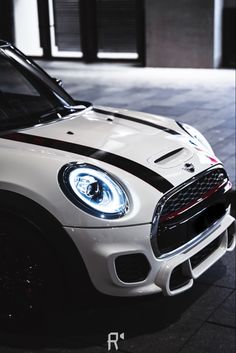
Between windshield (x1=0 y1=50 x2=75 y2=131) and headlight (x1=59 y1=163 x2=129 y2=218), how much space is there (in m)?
0.60

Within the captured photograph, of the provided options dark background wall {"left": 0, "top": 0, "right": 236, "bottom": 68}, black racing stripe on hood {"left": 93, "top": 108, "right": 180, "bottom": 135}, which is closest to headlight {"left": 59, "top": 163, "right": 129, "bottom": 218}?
black racing stripe on hood {"left": 93, "top": 108, "right": 180, "bottom": 135}

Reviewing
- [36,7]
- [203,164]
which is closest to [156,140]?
[203,164]

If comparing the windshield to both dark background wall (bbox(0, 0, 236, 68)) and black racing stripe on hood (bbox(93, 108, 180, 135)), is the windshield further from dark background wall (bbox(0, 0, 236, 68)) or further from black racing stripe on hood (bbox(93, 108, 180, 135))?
dark background wall (bbox(0, 0, 236, 68))


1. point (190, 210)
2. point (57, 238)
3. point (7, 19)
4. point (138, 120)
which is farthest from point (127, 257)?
point (7, 19)

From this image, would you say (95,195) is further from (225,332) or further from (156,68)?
(156,68)

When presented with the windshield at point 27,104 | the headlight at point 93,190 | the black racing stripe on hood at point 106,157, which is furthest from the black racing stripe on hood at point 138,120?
the headlight at point 93,190

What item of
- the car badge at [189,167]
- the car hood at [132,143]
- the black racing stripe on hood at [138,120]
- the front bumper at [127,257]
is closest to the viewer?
the front bumper at [127,257]

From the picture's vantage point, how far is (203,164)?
364 cm

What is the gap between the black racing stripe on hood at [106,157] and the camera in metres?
3.29

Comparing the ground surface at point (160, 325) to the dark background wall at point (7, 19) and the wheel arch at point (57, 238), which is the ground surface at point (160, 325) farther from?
the dark background wall at point (7, 19)

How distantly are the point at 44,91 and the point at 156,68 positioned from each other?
8503mm

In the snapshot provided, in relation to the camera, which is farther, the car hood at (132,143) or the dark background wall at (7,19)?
the dark background wall at (7,19)

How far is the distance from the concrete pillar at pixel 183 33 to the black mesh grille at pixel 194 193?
8.60 metres

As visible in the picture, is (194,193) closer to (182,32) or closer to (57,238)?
(57,238)
